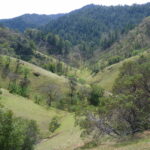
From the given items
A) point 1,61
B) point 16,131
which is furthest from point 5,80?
point 16,131

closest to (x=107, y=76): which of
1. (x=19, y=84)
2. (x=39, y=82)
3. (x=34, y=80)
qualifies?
(x=39, y=82)

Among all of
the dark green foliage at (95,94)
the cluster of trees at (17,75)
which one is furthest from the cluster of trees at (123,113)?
the cluster of trees at (17,75)

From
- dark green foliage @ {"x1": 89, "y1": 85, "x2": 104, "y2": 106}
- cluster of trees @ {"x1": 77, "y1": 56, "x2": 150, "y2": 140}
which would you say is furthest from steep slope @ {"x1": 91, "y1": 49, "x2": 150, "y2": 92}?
cluster of trees @ {"x1": 77, "y1": 56, "x2": 150, "y2": 140}

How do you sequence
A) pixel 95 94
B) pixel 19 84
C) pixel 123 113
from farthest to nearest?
pixel 19 84 < pixel 95 94 < pixel 123 113

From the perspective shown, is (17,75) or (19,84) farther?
(17,75)

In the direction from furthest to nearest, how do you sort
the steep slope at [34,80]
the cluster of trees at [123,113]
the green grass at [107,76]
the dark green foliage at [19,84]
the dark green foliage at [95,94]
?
1. the green grass at [107,76]
2. the steep slope at [34,80]
3. the dark green foliage at [95,94]
4. the dark green foliage at [19,84]
5. the cluster of trees at [123,113]

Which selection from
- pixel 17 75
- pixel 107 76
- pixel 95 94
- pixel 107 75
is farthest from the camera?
pixel 107 75

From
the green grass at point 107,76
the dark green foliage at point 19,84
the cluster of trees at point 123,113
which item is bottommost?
the cluster of trees at point 123,113

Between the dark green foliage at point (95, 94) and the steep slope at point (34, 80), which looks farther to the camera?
the steep slope at point (34, 80)

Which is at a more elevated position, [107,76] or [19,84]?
[107,76]

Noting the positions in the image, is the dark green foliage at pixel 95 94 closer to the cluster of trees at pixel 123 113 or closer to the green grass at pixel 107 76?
the green grass at pixel 107 76

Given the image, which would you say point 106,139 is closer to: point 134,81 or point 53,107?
point 134,81

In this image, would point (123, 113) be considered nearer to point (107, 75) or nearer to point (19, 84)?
point (19, 84)

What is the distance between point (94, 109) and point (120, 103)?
4.48m
